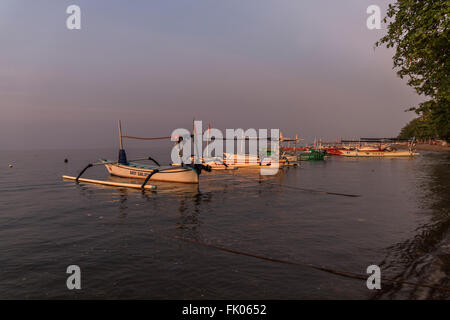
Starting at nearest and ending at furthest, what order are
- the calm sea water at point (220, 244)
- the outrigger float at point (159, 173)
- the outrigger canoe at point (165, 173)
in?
1. the calm sea water at point (220, 244)
2. the outrigger float at point (159, 173)
3. the outrigger canoe at point (165, 173)

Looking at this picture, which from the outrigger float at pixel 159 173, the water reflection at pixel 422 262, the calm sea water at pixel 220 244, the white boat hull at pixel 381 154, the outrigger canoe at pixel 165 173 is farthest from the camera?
the white boat hull at pixel 381 154

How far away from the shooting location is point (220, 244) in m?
11.9

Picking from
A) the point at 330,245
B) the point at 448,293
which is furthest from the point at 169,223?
the point at 448,293

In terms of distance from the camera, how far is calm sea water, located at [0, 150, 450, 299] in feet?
26.3

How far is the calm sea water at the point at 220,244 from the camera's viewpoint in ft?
26.3

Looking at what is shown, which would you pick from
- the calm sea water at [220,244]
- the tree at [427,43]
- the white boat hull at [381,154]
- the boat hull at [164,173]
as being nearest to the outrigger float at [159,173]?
the boat hull at [164,173]

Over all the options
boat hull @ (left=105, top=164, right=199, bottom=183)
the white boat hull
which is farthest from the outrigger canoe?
the white boat hull

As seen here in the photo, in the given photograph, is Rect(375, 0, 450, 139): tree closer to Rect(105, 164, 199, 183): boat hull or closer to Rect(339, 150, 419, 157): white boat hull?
Rect(105, 164, 199, 183): boat hull

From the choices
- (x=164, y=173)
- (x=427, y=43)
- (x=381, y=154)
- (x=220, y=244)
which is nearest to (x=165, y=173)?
(x=164, y=173)

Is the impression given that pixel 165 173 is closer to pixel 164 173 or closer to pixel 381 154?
pixel 164 173

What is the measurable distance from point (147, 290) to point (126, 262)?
A: 2458 millimetres

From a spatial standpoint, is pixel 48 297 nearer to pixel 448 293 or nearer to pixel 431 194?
pixel 448 293

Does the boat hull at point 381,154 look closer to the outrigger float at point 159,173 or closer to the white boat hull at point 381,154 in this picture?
the white boat hull at point 381,154

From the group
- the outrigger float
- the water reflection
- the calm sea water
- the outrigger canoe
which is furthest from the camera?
the outrigger canoe
